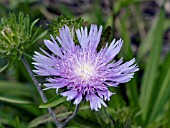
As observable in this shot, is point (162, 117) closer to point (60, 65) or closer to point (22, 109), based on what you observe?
point (22, 109)

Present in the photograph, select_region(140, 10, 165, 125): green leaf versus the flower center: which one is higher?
select_region(140, 10, 165, 125): green leaf

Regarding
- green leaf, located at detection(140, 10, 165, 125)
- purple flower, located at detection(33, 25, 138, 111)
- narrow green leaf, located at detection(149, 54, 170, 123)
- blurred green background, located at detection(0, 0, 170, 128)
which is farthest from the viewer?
green leaf, located at detection(140, 10, 165, 125)

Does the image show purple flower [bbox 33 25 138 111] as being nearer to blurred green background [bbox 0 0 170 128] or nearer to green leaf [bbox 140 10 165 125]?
blurred green background [bbox 0 0 170 128]

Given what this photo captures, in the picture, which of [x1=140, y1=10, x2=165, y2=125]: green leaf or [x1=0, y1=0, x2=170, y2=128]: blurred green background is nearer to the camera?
[x1=0, y1=0, x2=170, y2=128]: blurred green background

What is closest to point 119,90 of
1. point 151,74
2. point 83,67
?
point 151,74

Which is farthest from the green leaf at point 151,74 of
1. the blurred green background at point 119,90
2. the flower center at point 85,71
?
the flower center at point 85,71

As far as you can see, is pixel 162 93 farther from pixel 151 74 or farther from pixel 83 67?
pixel 83 67

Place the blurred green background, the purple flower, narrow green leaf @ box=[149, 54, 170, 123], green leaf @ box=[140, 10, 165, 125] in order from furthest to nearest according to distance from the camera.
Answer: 1. green leaf @ box=[140, 10, 165, 125]
2. narrow green leaf @ box=[149, 54, 170, 123]
3. the blurred green background
4. the purple flower

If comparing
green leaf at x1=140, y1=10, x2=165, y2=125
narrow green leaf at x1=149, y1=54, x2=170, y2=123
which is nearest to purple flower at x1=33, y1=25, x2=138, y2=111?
narrow green leaf at x1=149, y1=54, x2=170, y2=123

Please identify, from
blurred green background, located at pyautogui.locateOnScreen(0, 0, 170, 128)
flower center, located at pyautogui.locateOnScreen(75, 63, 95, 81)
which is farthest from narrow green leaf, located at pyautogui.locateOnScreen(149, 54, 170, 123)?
flower center, located at pyautogui.locateOnScreen(75, 63, 95, 81)
